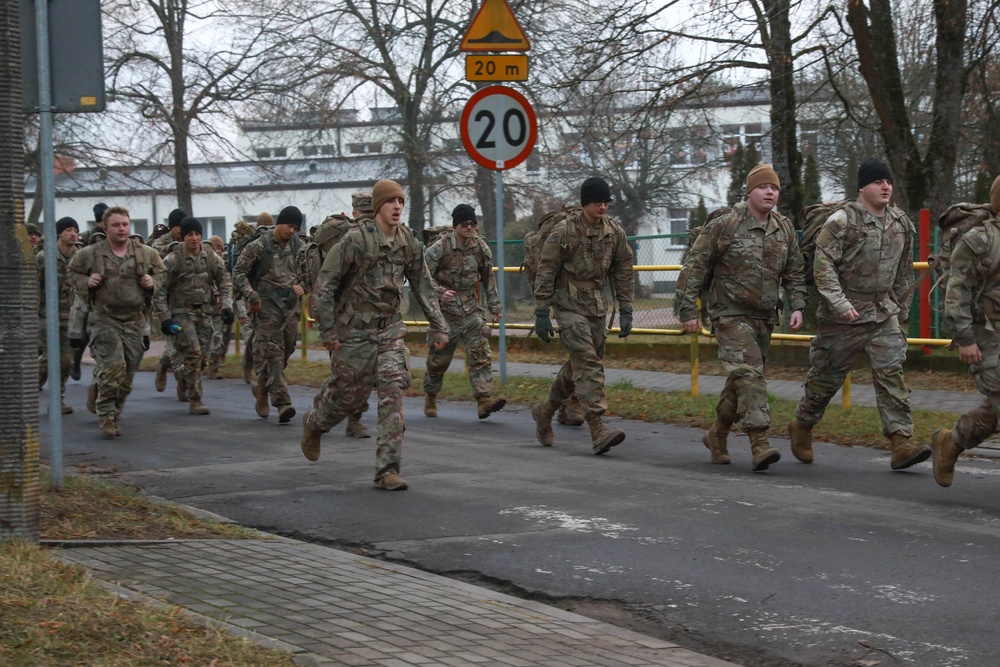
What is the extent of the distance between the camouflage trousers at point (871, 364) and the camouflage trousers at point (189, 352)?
6.88 meters

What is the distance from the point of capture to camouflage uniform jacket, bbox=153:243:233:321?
46.6ft

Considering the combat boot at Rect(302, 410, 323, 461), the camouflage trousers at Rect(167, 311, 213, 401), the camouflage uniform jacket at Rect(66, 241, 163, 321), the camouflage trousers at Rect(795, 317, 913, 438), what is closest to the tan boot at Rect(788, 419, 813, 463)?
the camouflage trousers at Rect(795, 317, 913, 438)

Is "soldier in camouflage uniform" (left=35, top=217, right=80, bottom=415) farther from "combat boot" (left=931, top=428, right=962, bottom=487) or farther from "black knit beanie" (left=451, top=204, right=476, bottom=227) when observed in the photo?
"combat boot" (left=931, top=428, right=962, bottom=487)

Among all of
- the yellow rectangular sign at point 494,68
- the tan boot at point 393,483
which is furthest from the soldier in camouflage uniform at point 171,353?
the tan boot at point 393,483

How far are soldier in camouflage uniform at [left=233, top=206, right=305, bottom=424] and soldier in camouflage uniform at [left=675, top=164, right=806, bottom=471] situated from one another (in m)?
4.74

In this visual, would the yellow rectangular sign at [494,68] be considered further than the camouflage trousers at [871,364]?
Yes

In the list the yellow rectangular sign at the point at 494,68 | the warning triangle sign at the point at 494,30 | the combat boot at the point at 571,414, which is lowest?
the combat boot at the point at 571,414

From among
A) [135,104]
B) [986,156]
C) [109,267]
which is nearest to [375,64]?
[135,104]

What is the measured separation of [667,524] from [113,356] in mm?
6635

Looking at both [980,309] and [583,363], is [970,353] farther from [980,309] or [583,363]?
[583,363]

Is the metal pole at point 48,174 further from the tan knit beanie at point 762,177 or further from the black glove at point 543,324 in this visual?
the tan knit beanie at point 762,177

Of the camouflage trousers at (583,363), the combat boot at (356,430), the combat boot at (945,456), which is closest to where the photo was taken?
the combat boot at (945,456)

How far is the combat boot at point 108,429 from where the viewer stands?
11992 millimetres

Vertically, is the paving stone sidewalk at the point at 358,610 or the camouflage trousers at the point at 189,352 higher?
the camouflage trousers at the point at 189,352
